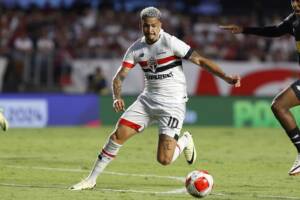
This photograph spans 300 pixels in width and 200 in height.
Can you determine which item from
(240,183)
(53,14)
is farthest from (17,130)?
(240,183)

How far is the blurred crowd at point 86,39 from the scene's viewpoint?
24938mm

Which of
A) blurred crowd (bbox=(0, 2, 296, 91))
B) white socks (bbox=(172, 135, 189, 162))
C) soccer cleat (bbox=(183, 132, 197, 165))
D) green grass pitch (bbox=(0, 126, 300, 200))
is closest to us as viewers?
green grass pitch (bbox=(0, 126, 300, 200))

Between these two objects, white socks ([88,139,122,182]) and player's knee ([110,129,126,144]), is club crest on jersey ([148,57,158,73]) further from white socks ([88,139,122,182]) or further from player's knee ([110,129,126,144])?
white socks ([88,139,122,182])

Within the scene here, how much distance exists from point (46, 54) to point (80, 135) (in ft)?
13.3

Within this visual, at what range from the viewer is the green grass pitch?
10.6m

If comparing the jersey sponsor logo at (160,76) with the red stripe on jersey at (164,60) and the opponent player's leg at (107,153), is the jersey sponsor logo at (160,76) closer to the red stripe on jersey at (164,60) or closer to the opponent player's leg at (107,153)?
the red stripe on jersey at (164,60)

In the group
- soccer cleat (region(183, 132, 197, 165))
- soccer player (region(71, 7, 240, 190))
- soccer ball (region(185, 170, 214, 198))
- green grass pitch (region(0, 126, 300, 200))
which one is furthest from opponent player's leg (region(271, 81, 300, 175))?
soccer ball (region(185, 170, 214, 198))

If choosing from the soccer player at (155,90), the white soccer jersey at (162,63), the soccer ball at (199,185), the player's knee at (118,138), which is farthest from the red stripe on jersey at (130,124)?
the soccer ball at (199,185)

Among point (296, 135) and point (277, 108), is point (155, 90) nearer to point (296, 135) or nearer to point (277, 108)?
point (277, 108)

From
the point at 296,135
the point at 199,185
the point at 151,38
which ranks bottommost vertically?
the point at 296,135

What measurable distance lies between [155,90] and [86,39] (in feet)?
52.6

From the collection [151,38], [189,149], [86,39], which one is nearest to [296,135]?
[189,149]

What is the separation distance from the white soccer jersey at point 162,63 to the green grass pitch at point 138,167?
1248 mm

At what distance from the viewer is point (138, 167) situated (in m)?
14.1
